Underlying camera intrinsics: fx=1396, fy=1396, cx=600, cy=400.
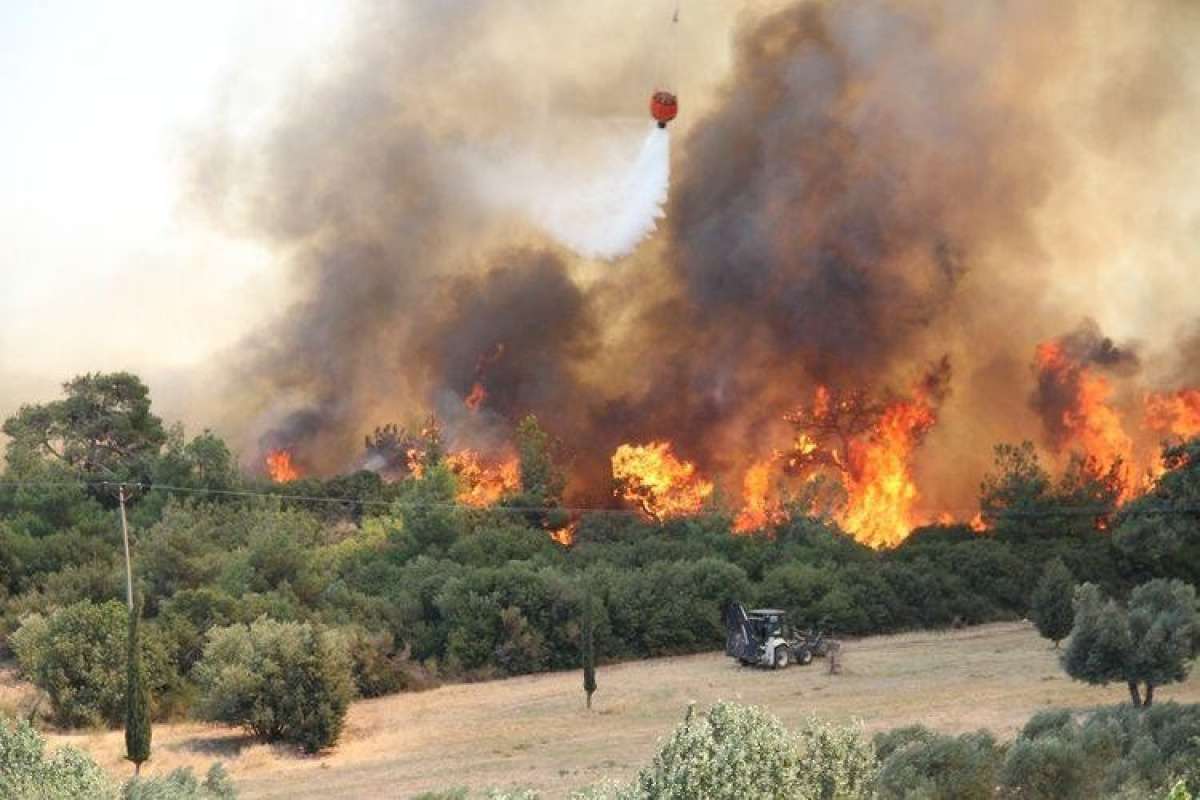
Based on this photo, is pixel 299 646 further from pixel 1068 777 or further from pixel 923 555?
pixel 923 555

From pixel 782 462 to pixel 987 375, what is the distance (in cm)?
1343

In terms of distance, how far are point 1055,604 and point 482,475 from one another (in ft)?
143

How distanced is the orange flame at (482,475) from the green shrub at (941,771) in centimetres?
5841

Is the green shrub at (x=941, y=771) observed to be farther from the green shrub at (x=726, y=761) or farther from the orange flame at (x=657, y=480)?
the orange flame at (x=657, y=480)

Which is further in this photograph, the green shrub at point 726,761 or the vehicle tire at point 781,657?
the vehicle tire at point 781,657

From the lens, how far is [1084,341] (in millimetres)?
78438

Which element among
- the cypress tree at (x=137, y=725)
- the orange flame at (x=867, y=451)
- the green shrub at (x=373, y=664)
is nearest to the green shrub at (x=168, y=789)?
the cypress tree at (x=137, y=725)

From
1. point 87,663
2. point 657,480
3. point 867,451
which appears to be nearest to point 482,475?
point 657,480

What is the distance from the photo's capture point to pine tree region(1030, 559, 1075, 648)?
46719 millimetres

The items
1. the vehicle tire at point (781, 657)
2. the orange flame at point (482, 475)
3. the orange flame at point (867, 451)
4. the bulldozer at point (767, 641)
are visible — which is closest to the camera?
the vehicle tire at point (781, 657)

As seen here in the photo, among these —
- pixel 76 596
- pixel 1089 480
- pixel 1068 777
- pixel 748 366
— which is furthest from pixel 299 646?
pixel 748 366

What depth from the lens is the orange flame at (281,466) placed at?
93.0 metres

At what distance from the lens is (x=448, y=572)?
57.0 meters

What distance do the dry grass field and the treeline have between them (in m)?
1.81
